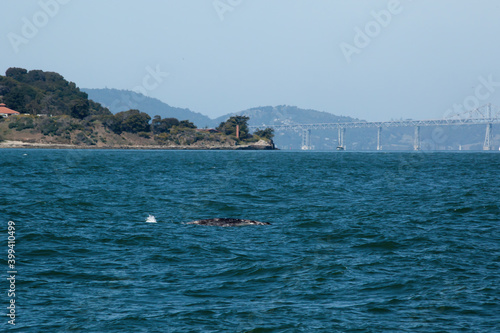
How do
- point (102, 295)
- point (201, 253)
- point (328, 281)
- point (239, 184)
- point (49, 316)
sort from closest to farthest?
point (49, 316) < point (102, 295) < point (328, 281) < point (201, 253) < point (239, 184)

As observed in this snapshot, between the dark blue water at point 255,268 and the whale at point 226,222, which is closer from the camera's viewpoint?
the dark blue water at point 255,268

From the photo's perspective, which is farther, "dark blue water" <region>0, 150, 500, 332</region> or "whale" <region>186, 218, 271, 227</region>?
"whale" <region>186, 218, 271, 227</region>

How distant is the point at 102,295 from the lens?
1489 cm

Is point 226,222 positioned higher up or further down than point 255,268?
higher up

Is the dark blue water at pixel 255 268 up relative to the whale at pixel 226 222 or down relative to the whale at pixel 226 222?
down

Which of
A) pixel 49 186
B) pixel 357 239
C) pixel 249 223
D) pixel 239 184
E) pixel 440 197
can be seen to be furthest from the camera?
pixel 239 184

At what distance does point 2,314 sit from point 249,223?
15.6 meters

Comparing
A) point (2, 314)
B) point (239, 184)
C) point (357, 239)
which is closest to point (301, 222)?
point (357, 239)

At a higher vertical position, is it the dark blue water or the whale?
the whale

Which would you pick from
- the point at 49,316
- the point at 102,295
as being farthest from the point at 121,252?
the point at 49,316

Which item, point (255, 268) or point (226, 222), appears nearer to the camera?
point (255, 268)

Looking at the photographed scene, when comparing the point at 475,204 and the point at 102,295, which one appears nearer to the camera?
the point at 102,295

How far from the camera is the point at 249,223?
27.7 m

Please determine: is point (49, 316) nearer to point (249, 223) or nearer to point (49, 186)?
point (249, 223)
